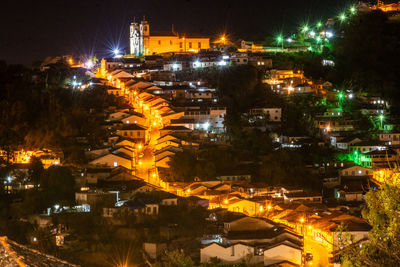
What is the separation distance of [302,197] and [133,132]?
6.12 metres

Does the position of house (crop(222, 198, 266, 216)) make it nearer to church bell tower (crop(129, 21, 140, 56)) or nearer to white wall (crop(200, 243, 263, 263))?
white wall (crop(200, 243, 263, 263))

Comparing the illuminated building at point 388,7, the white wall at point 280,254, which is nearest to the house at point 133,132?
the white wall at point 280,254

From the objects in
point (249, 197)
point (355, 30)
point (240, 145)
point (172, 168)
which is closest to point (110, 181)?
point (172, 168)

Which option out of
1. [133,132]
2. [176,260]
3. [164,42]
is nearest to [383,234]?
[176,260]

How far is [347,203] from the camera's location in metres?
15.7

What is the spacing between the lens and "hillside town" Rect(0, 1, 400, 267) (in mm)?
12289

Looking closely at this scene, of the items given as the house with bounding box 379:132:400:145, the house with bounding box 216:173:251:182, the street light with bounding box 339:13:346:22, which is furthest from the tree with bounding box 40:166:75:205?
the street light with bounding box 339:13:346:22

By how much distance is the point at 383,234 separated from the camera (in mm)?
7219

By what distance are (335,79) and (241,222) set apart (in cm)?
1388

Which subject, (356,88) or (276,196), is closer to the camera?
(276,196)

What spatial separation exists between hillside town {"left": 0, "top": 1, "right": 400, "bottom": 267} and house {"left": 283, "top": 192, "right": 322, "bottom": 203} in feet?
0.12

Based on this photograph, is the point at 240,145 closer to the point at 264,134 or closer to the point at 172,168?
the point at 264,134

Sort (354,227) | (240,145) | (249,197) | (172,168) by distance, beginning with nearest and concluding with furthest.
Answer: (354,227) → (249,197) → (172,168) → (240,145)

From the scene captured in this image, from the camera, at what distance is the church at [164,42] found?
29188 mm
